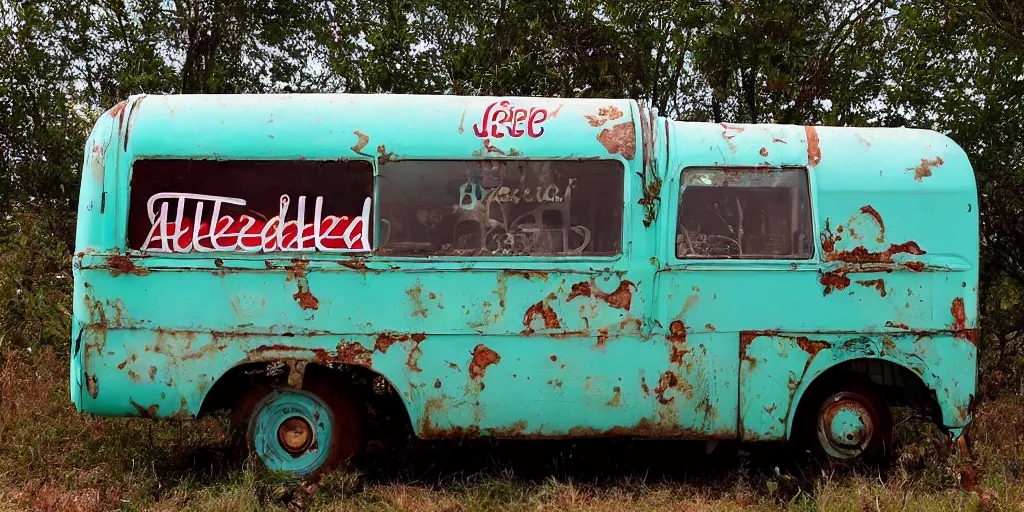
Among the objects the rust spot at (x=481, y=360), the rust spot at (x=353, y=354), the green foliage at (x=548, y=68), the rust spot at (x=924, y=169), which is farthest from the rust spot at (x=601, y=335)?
the green foliage at (x=548, y=68)

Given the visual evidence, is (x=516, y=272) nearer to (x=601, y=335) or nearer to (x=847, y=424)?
(x=601, y=335)

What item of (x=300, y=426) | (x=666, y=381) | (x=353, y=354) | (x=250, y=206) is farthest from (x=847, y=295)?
(x=250, y=206)

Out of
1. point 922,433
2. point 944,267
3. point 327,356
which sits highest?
point 944,267

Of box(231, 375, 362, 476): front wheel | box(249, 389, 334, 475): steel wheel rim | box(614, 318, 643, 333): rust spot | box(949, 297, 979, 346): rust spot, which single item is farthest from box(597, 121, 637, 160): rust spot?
box(249, 389, 334, 475): steel wheel rim

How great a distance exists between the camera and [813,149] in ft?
15.8

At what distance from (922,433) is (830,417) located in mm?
722

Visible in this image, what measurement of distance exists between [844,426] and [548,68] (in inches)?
199

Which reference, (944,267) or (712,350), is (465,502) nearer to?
(712,350)

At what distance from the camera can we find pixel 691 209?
475 cm

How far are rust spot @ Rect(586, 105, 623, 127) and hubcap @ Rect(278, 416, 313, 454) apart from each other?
2.61 meters

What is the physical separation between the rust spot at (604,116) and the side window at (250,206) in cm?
137

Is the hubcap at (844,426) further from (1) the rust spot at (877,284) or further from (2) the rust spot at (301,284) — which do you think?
(2) the rust spot at (301,284)

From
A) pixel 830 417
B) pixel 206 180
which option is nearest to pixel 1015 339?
pixel 830 417

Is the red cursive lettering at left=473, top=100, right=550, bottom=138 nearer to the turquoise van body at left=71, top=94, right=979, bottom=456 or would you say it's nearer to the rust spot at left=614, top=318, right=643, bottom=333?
the turquoise van body at left=71, top=94, right=979, bottom=456
